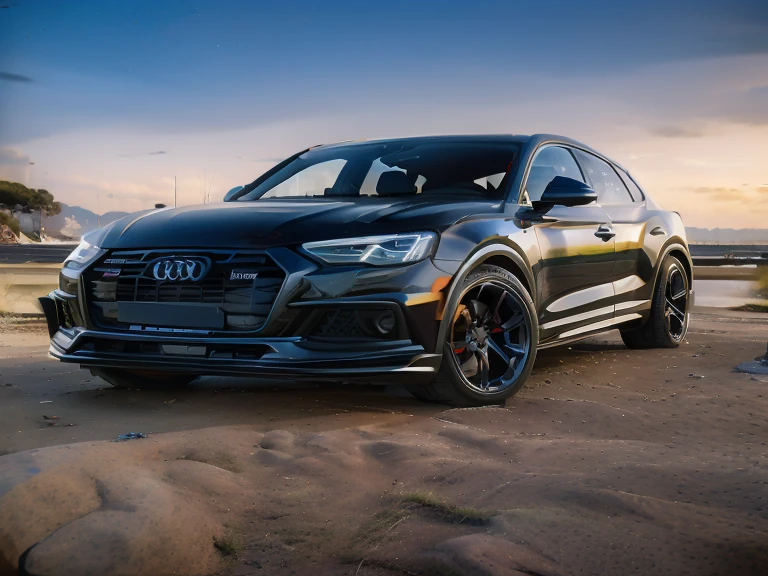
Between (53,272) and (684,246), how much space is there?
22918mm

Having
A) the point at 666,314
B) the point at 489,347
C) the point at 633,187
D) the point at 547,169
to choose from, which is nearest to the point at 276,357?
the point at 489,347

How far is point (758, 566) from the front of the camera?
282 cm

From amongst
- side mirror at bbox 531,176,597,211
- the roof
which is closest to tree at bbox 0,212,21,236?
the roof

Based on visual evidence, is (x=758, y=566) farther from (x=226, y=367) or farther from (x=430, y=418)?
(x=226, y=367)

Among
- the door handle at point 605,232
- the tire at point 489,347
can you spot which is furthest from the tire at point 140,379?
the door handle at point 605,232

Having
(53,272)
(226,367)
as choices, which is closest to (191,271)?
(226,367)

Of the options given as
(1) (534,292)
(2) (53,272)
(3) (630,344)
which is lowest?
(2) (53,272)

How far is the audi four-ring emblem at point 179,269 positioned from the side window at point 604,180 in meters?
3.21

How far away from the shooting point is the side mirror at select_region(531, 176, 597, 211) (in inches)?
231

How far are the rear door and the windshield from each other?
0.83 feet

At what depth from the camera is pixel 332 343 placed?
4891mm

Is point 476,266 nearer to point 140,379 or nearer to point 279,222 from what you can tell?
point 279,222

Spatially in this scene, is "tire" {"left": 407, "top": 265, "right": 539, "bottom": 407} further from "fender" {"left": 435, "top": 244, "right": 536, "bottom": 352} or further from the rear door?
the rear door

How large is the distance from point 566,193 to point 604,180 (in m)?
1.69
